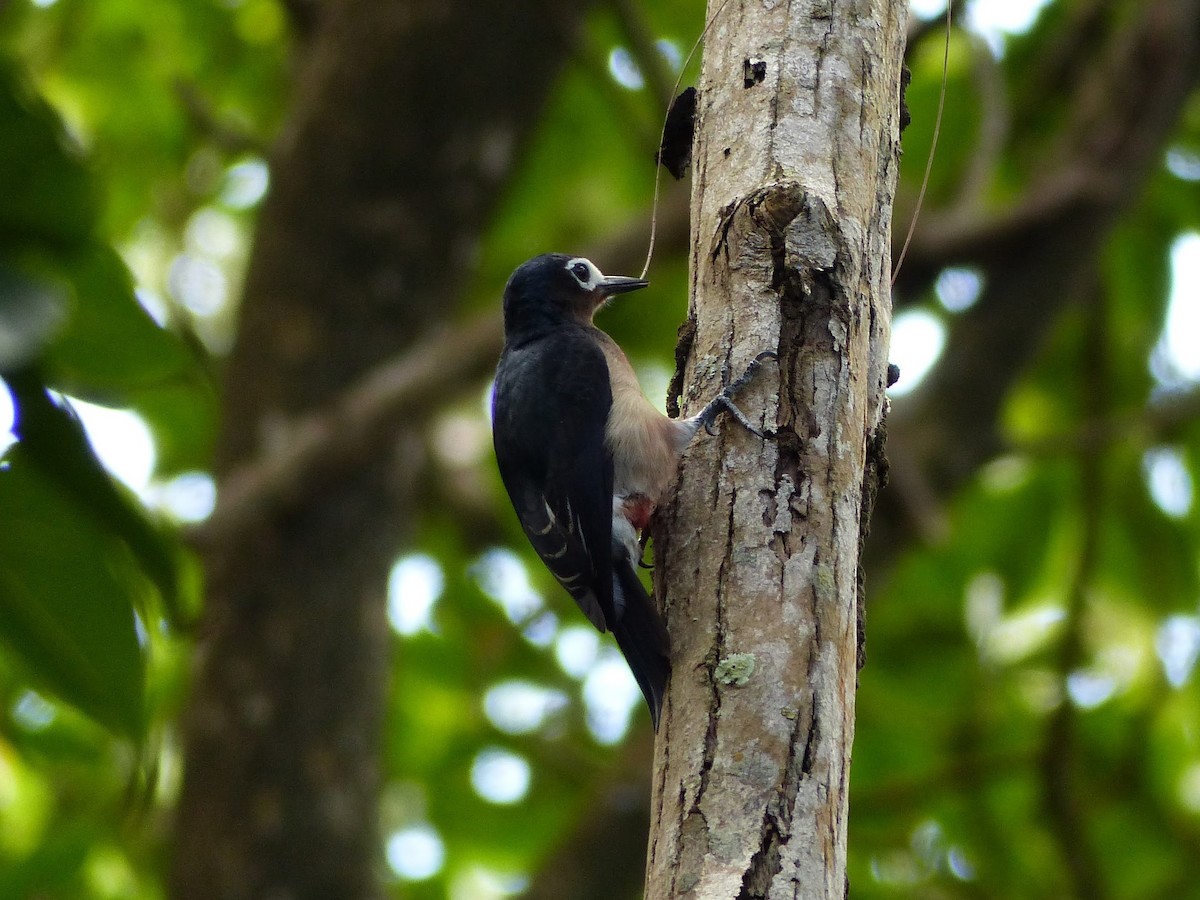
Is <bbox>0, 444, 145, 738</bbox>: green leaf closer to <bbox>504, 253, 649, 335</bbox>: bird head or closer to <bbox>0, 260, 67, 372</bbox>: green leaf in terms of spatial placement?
<bbox>0, 260, 67, 372</bbox>: green leaf

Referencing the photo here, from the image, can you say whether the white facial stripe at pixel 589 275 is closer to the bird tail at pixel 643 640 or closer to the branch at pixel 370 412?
the branch at pixel 370 412

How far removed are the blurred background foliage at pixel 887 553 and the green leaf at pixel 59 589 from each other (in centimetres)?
423

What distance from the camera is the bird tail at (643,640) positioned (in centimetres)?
230

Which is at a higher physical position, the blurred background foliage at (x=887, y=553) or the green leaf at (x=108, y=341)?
the blurred background foliage at (x=887, y=553)

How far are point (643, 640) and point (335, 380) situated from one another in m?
3.38

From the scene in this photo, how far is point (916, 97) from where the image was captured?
19.3 feet

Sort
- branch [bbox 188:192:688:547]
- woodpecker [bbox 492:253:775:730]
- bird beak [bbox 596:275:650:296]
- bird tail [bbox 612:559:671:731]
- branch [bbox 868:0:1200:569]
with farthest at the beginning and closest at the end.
→ branch [bbox 868:0:1200:569], branch [bbox 188:192:688:547], bird beak [bbox 596:275:650:296], woodpecker [bbox 492:253:775:730], bird tail [bbox 612:559:671:731]

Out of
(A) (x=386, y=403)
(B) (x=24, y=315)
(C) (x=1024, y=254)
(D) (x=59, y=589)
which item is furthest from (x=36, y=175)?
(C) (x=1024, y=254)

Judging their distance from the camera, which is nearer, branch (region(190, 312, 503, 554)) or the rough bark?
branch (region(190, 312, 503, 554))

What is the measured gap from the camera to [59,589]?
0.90 m

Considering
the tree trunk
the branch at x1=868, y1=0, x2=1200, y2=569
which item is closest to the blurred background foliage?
the branch at x1=868, y1=0, x2=1200, y2=569

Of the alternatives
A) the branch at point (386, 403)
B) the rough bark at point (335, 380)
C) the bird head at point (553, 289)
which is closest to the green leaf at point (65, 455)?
the bird head at point (553, 289)

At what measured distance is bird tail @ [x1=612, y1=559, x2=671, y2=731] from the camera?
230 centimetres

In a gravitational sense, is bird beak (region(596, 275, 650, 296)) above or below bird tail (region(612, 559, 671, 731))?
above
